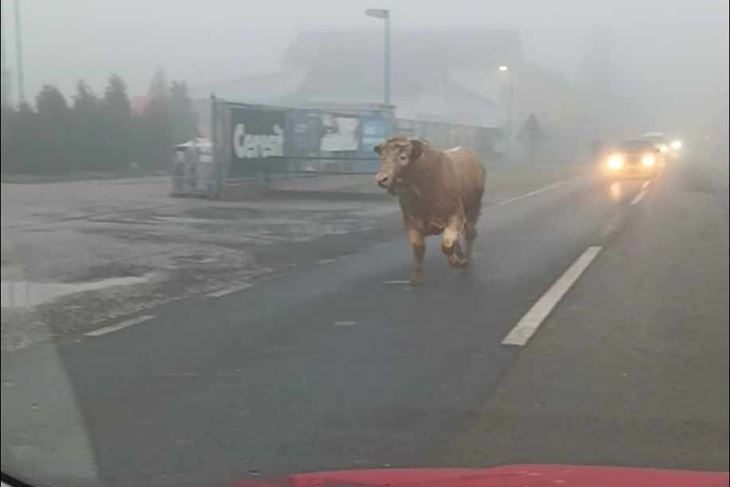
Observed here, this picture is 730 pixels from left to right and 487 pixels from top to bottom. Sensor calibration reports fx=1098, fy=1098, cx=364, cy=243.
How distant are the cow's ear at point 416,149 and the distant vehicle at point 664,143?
242 cm

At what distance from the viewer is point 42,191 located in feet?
33.9

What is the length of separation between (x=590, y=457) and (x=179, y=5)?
9.60 ft

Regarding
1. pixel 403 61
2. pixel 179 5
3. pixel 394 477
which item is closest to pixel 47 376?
pixel 179 5

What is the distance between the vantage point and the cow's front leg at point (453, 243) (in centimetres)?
466

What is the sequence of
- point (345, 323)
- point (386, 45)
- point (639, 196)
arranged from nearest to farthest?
point (386, 45)
point (345, 323)
point (639, 196)

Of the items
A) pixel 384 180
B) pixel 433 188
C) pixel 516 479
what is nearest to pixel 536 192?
pixel 433 188

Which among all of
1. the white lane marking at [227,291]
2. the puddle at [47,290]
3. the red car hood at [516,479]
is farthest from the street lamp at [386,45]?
the puddle at [47,290]

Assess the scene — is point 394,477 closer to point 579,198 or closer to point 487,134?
point 487,134

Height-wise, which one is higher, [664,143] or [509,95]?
[509,95]

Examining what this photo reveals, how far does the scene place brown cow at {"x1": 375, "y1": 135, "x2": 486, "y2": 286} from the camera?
4.43 meters

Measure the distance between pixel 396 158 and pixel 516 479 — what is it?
4.75ft

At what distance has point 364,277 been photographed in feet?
21.4

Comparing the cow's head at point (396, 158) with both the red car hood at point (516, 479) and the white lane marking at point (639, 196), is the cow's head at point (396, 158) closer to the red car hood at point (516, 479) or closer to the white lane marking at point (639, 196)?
the red car hood at point (516, 479)

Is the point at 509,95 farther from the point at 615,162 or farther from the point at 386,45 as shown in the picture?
the point at 615,162
